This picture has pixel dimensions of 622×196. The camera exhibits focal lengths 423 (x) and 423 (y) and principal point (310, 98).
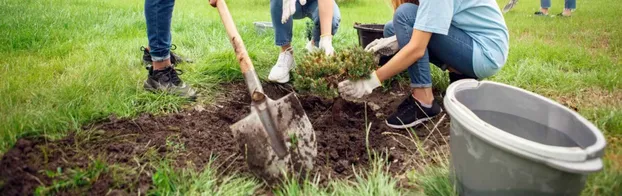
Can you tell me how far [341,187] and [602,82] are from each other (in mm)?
2112

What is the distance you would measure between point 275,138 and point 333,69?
0.62 m

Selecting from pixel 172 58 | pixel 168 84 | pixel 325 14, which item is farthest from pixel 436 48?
pixel 172 58

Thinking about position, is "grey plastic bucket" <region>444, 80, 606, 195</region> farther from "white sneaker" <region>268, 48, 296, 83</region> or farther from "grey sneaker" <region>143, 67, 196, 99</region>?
"grey sneaker" <region>143, 67, 196, 99</region>

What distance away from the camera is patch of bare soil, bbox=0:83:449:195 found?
5.19 feet

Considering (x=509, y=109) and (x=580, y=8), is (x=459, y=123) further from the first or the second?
(x=580, y=8)

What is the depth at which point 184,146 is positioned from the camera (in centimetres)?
198

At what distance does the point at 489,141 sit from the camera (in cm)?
124

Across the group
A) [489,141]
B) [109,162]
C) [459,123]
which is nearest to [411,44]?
[459,123]

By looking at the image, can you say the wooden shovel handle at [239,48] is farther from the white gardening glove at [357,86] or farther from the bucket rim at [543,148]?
the bucket rim at [543,148]

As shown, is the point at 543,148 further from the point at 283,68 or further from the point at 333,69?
the point at 283,68

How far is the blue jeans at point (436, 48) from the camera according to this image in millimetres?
2193

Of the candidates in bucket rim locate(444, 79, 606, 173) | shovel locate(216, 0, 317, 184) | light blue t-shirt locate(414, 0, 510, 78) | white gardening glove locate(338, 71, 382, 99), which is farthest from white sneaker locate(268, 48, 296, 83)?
bucket rim locate(444, 79, 606, 173)

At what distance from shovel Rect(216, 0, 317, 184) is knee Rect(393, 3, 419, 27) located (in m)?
0.80

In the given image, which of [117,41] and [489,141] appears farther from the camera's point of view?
[117,41]
